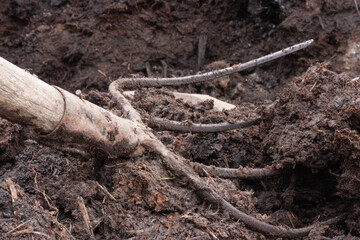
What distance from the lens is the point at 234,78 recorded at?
480 cm

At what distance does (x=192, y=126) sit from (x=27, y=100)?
138 centimetres

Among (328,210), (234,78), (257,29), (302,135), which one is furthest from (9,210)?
(257,29)

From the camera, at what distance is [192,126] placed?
272 cm

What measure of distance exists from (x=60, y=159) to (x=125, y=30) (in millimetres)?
3161

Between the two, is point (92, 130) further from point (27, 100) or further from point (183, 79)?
point (183, 79)


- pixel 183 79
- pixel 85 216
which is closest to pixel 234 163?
pixel 183 79

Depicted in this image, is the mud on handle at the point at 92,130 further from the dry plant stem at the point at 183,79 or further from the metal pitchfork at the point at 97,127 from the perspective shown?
the dry plant stem at the point at 183,79

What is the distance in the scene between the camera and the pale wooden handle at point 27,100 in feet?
4.77

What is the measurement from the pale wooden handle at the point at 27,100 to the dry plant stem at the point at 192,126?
Answer: 1045mm

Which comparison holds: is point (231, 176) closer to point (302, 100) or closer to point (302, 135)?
point (302, 135)

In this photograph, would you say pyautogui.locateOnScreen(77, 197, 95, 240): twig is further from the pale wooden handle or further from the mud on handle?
the pale wooden handle

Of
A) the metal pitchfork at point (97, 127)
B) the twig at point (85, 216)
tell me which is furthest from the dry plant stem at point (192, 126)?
the twig at point (85, 216)

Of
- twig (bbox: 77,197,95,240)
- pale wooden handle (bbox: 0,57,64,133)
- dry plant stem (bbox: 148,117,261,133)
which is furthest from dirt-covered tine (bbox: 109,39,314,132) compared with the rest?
pale wooden handle (bbox: 0,57,64,133)

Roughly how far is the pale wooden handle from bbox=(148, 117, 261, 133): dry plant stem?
3.43 ft
